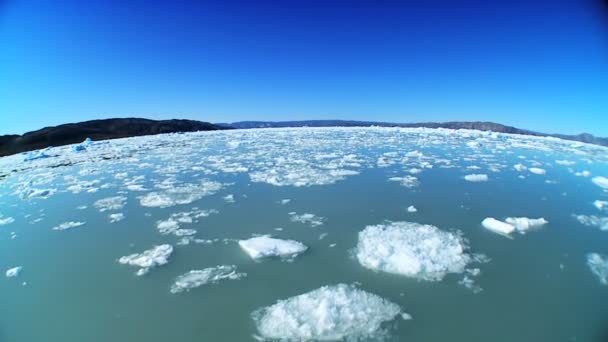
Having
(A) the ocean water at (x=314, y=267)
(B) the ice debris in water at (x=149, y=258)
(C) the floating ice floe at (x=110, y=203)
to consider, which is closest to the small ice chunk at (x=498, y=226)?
(A) the ocean water at (x=314, y=267)

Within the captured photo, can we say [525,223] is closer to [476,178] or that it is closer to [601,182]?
[476,178]

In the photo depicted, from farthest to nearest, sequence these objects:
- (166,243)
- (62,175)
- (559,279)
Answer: (62,175) → (166,243) → (559,279)

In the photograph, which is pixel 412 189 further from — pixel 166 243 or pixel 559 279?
pixel 166 243

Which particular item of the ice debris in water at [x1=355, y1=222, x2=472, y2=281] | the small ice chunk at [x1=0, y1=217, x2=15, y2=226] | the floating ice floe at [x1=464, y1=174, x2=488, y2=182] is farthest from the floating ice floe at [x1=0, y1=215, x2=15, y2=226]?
the floating ice floe at [x1=464, y1=174, x2=488, y2=182]

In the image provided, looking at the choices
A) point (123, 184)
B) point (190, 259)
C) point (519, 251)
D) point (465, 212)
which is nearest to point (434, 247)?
point (519, 251)

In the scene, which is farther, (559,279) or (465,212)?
(465,212)

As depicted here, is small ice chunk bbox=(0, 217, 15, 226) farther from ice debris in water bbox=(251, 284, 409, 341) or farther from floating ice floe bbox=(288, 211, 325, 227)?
ice debris in water bbox=(251, 284, 409, 341)

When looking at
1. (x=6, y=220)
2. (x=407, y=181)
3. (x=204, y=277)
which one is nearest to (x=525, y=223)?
(x=407, y=181)

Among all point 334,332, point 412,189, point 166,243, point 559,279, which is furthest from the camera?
point 412,189
